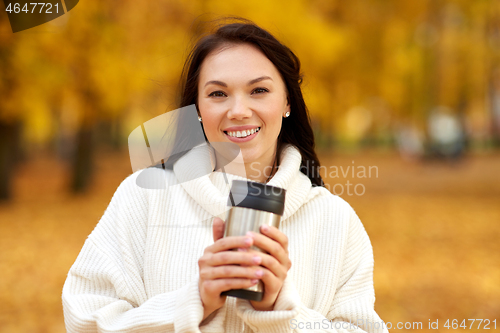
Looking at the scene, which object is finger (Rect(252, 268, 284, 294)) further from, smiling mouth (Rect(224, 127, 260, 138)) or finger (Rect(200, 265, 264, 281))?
smiling mouth (Rect(224, 127, 260, 138))

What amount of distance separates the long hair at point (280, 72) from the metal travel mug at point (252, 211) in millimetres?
871

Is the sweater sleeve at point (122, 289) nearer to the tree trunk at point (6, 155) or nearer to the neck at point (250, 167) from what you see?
the neck at point (250, 167)

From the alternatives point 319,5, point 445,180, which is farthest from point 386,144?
point 319,5

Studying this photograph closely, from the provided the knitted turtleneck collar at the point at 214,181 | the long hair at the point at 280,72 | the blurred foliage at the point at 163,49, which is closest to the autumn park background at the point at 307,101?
the blurred foliage at the point at 163,49

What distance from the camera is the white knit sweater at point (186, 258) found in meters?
1.77

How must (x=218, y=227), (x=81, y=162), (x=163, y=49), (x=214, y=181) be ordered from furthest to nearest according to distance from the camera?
1. (x=81, y=162)
2. (x=163, y=49)
3. (x=214, y=181)
4. (x=218, y=227)

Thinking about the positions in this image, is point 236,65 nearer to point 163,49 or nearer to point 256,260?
point 256,260

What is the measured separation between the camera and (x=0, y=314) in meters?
5.15

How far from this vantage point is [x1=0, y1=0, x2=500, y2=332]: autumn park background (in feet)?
19.4

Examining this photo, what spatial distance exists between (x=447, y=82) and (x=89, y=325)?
19910 mm

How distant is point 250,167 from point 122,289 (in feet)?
2.53

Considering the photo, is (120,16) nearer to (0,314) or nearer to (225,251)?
(0,314)

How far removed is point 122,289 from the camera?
1.88 meters

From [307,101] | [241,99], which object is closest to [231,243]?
[241,99]
